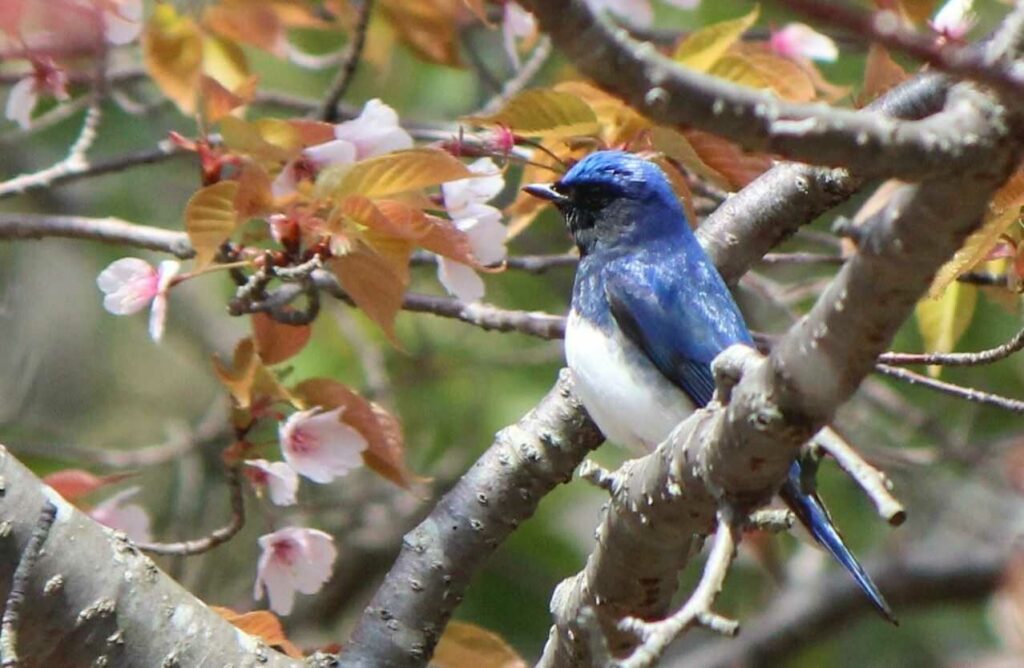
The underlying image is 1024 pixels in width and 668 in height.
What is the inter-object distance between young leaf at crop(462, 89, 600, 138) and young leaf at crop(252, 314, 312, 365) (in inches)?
20.5

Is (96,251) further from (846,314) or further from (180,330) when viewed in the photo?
(846,314)

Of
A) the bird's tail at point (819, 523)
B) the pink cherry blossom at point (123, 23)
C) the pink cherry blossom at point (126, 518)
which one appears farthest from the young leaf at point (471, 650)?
the pink cherry blossom at point (123, 23)

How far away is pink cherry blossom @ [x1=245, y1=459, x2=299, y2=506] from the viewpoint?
2.63 meters

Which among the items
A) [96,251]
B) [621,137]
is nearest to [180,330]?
[96,251]

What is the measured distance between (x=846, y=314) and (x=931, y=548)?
4895 mm

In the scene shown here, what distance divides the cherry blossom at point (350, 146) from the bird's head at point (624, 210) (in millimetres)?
730

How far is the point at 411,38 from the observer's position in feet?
11.7

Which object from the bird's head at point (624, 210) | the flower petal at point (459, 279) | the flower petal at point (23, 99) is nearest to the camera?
the flower petal at point (459, 279)

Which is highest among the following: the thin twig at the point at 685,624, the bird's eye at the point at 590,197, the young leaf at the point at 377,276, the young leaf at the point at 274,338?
the thin twig at the point at 685,624

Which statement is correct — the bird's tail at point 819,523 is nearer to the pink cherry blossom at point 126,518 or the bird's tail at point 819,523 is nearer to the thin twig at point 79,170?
the pink cherry blossom at point 126,518

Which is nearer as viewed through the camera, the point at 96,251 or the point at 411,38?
the point at 411,38

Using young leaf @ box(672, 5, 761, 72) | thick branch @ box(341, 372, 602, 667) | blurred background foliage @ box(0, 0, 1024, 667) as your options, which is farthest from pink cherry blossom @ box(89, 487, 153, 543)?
blurred background foliage @ box(0, 0, 1024, 667)

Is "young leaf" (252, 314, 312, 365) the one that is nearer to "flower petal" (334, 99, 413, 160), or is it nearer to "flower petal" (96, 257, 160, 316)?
"flower petal" (96, 257, 160, 316)

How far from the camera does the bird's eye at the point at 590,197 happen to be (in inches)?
129
